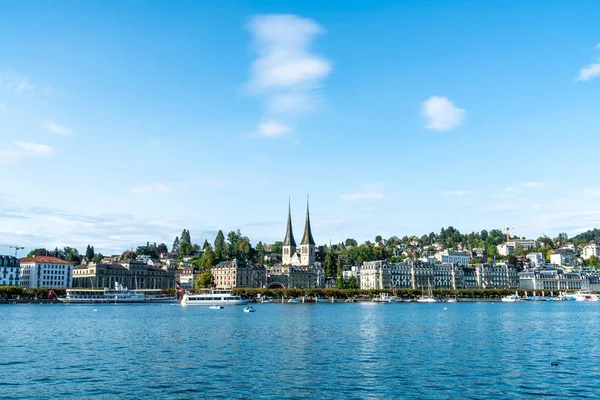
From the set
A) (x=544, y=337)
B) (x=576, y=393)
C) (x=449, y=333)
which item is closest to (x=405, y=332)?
(x=449, y=333)

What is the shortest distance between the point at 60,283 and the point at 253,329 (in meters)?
128

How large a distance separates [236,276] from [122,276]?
36781 millimetres

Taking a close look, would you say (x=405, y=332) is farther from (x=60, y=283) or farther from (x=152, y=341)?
(x=60, y=283)

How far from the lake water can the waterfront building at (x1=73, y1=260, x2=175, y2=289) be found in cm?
12362

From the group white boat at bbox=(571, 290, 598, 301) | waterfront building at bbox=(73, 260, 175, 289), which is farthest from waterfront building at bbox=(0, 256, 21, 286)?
white boat at bbox=(571, 290, 598, 301)

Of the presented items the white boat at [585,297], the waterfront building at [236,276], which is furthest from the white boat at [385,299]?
the white boat at [585,297]

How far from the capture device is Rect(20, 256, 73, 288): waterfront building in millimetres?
168125

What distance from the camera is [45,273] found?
6708 inches

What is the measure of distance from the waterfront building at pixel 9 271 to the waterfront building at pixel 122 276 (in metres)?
21.8

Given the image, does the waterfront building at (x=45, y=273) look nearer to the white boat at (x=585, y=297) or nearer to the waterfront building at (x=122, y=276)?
the waterfront building at (x=122, y=276)

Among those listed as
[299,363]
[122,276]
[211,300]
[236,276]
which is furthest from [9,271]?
[299,363]

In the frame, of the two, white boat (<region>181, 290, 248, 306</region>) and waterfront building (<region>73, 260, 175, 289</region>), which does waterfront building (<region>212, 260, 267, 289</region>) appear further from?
white boat (<region>181, 290, 248, 306</region>)

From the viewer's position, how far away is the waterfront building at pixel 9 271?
159 meters

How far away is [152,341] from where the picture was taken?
51.8 metres
